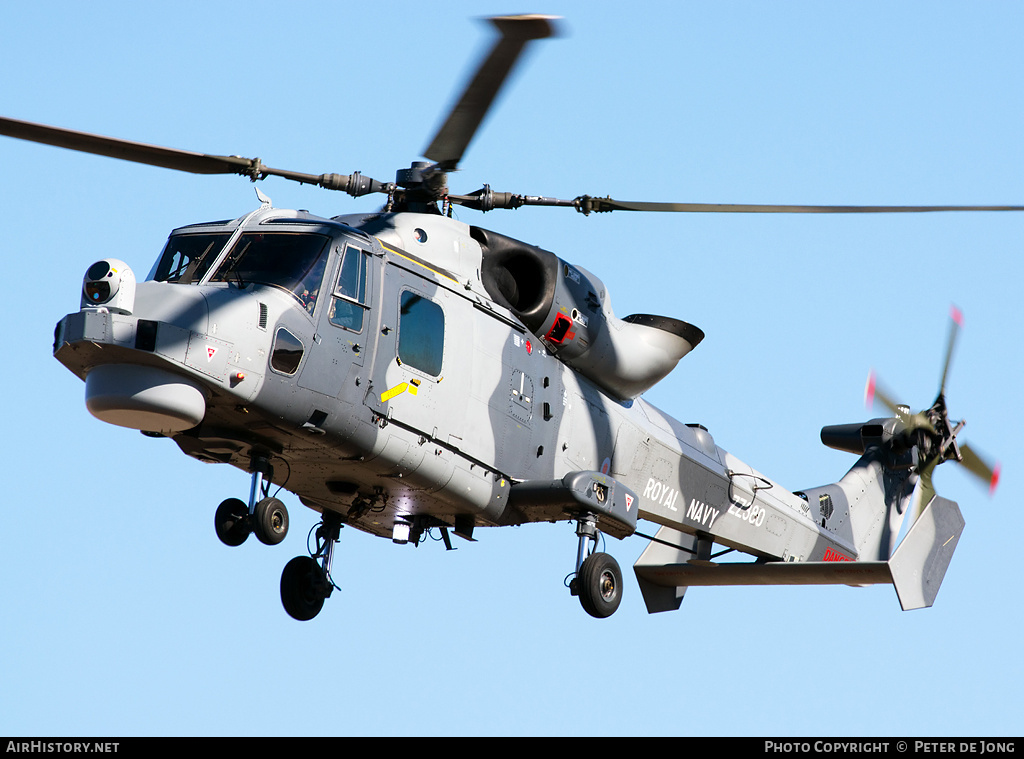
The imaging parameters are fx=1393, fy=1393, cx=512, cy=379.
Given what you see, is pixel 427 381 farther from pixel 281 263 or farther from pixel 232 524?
pixel 232 524

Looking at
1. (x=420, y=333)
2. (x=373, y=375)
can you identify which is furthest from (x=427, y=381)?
(x=373, y=375)

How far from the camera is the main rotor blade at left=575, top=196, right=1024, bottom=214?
46.6 ft

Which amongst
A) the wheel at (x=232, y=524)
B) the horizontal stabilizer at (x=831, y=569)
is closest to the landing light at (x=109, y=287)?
the wheel at (x=232, y=524)

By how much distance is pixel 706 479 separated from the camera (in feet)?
58.9

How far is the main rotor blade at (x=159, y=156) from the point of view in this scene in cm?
1281

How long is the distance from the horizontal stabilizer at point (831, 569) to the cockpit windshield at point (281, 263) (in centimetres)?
668

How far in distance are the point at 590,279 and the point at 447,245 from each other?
82.4 inches

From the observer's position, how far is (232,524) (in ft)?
43.3

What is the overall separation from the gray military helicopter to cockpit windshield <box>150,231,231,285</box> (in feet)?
0.09

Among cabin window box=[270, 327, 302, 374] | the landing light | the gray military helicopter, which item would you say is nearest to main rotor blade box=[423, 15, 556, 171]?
the gray military helicopter

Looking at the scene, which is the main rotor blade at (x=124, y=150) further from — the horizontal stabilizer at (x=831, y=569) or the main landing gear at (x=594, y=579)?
the horizontal stabilizer at (x=831, y=569)

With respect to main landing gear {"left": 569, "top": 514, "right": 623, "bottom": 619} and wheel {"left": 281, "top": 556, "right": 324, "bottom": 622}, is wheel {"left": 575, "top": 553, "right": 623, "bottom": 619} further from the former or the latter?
wheel {"left": 281, "top": 556, "right": 324, "bottom": 622}

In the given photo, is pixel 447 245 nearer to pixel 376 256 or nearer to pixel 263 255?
pixel 376 256
